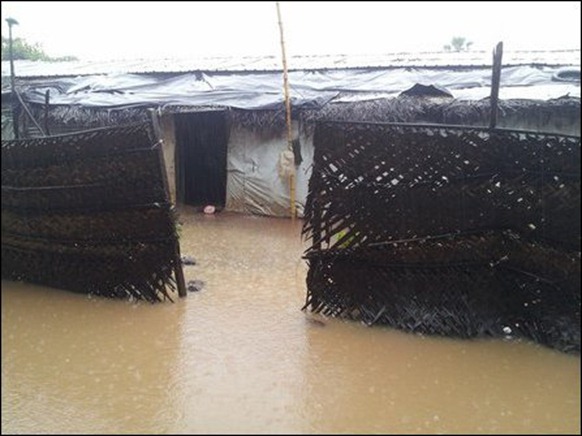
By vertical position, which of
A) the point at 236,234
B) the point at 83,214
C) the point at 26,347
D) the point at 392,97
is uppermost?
the point at 392,97

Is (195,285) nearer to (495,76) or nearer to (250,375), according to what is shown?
(250,375)

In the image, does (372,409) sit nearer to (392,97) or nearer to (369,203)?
(369,203)

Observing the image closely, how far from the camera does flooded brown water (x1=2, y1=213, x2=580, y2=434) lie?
3.69m

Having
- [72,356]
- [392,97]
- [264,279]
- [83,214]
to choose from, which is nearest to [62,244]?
[83,214]

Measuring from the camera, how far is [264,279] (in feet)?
22.6

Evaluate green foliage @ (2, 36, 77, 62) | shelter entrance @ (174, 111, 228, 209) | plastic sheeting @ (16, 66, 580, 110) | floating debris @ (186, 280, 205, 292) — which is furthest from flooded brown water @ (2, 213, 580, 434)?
green foliage @ (2, 36, 77, 62)

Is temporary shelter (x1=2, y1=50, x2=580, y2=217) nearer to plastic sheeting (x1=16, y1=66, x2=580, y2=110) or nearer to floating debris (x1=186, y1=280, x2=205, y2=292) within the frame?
plastic sheeting (x1=16, y1=66, x2=580, y2=110)

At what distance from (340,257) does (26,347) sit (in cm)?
284

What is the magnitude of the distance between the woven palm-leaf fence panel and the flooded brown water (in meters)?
0.25

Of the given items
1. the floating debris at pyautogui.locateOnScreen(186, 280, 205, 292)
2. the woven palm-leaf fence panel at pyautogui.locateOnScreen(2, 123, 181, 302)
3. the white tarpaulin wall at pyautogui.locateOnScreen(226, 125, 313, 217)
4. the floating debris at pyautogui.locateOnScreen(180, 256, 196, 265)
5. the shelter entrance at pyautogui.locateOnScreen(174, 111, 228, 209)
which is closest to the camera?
the woven palm-leaf fence panel at pyautogui.locateOnScreen(2, 123, 181, 302)

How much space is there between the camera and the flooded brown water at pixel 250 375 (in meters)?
3.69

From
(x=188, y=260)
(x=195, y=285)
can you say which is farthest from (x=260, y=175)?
(x=195, y=285)

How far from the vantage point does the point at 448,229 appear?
16.1ft

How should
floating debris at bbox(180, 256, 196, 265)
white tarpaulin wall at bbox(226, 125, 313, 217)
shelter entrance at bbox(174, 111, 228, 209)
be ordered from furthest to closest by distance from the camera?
shelter entrance at bbox(174, 111, 228, 209) → white tarpaulin wall at bbox(226, 125, 313, 217) → floating debris at bbox(180, 256, 196, 265)
